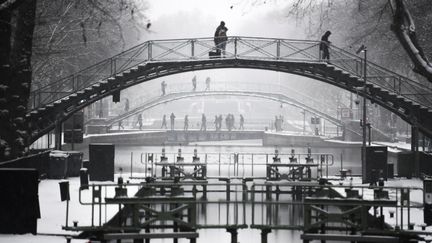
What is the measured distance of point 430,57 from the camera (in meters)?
41.9

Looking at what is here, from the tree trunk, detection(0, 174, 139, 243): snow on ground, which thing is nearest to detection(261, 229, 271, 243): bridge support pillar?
detection(0, 174, 139, 243): snow on ground


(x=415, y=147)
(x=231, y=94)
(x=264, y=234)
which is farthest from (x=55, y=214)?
(x=231, y=94)

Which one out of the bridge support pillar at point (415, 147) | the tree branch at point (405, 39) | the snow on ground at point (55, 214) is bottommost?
the snow on ground at point (55, 214)

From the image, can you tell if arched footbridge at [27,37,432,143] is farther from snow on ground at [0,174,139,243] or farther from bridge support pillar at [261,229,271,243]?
bridge support pillar at [261,229,271,243]

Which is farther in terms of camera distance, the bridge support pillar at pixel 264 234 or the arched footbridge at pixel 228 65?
the arched footbridge at pixel 228 65

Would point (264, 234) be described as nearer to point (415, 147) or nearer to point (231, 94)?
point (415, 147)

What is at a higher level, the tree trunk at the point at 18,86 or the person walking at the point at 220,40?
the person walking at the point at 220,40

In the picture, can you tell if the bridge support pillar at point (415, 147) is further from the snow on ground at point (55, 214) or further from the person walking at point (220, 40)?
the snow on ground at point (55, 214)

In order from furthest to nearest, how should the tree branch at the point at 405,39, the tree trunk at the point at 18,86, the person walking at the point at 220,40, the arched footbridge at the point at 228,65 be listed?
the person walking at the point at 220,40 < the arched footbridge at the point at 228,65 < the tree trunk at the point at 18,86 < the tree branch at the point at 405,39

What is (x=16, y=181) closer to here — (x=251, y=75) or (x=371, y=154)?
(x=371, y=154)

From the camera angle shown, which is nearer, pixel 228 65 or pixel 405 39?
pixel 405 39

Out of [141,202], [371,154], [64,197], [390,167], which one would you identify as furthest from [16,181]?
[390,167]

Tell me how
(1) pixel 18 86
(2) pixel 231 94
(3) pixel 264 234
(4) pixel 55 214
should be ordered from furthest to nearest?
(2) pixel 231 94
(1) pixel 18 86
(4) pixel 55 214
(3) pixel 264 234

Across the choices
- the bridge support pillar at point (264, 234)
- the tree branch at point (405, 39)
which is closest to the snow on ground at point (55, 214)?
the bridge support pillar at point (264, 234)
